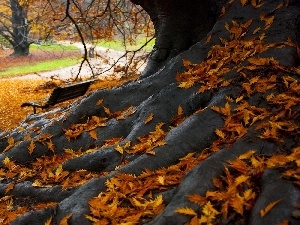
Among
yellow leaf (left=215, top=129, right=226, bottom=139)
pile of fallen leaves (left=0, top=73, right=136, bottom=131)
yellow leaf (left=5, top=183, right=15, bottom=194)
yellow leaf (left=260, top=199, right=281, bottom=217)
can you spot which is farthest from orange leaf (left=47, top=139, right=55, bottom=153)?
pile of fallen leaves (left=0, top=73, right=136, bottom=131)

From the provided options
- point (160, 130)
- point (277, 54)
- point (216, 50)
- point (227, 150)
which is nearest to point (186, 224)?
point (227, 150)

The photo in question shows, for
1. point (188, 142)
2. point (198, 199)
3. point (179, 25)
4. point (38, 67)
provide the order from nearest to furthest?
1. point (198, 199)
2. point (188, 142)
3. point (179, 25)
4. point (38, 67)

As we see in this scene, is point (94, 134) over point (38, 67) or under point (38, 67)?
over

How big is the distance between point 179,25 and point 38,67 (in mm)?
22210

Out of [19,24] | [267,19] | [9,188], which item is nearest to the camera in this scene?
[9,188]

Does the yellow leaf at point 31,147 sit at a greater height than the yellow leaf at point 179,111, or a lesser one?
lesser

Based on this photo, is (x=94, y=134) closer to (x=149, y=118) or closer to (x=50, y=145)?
(x=50, y=145)

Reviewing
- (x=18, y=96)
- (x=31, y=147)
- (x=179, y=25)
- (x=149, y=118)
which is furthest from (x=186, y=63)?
(x=18, y=96)

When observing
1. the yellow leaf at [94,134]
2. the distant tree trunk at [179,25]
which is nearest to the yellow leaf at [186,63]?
the distant tree trunk at [179,25]

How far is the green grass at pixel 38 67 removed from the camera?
2466 centimetres

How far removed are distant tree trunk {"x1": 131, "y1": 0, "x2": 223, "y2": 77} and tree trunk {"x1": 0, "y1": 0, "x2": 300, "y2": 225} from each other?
0.10 ft

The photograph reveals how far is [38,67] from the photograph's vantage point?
2642 centimetres

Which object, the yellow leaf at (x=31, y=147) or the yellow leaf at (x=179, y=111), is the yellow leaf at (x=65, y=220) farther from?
the yellow leaf at (x=31, y=147)

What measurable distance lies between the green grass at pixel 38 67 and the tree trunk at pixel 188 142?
2007cm
